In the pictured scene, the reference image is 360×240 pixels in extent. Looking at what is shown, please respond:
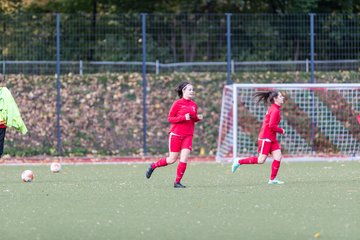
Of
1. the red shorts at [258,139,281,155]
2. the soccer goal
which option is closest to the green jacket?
the red shorts at [258,139,281,155]

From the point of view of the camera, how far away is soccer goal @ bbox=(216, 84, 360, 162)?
963 inches

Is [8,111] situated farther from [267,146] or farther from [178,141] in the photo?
[267,146]

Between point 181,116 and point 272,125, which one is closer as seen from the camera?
point 181,116

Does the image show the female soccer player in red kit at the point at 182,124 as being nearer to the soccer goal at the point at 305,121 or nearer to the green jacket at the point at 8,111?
the green jacket at the point at 8,111

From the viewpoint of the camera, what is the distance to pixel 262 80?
25.7m

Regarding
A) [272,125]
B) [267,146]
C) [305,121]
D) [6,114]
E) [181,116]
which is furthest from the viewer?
[305,121]

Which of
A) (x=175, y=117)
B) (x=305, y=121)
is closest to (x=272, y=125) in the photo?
(x=175, y=117)

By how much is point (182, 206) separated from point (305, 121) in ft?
43.3

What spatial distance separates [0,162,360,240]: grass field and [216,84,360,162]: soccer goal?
564 centimetres

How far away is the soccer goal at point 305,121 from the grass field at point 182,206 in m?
5.64

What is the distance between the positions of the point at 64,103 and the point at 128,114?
1497mm

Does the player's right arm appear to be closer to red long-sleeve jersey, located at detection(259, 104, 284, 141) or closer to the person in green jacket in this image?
red long-sleeve jersey, located at detection(259, 104, 284, 141)

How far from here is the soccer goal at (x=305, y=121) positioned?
24.5m

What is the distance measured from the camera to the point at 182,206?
39.6 feet
